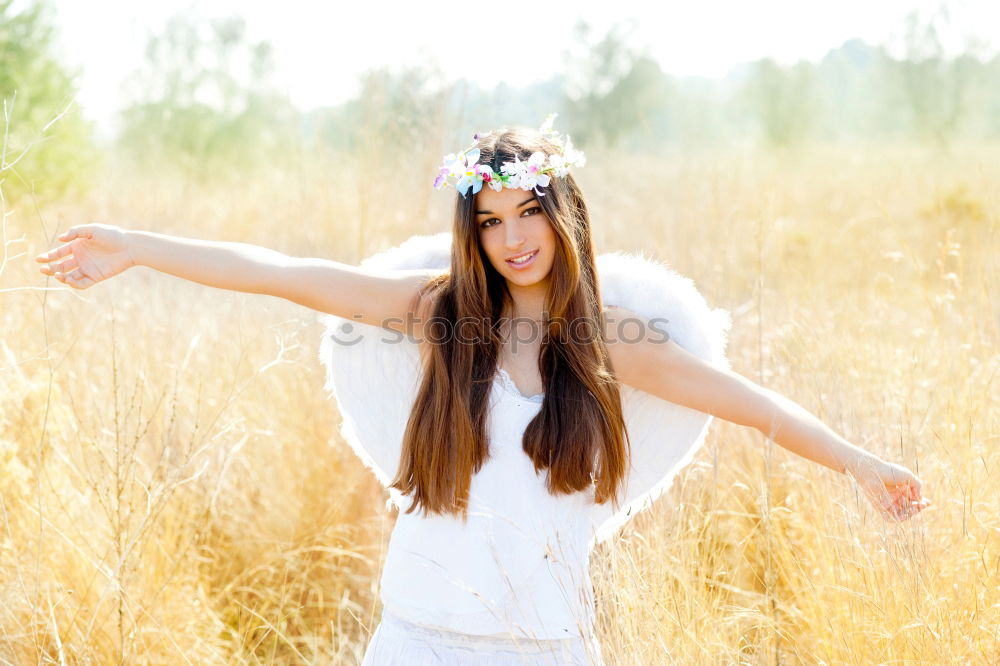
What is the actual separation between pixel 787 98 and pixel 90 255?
2390cm

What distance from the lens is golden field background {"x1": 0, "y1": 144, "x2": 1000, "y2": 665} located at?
6.46ft

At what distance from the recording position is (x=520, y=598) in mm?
1987

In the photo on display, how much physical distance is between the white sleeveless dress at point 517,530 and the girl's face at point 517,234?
25 centimetres

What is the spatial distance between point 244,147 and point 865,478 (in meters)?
17.8

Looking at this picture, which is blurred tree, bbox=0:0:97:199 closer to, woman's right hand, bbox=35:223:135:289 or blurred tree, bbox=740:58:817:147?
woman's right hand, bbox=35:223:135:289

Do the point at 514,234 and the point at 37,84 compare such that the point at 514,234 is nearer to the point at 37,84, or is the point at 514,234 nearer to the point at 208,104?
the point at 37,84

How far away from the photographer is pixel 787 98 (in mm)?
23328

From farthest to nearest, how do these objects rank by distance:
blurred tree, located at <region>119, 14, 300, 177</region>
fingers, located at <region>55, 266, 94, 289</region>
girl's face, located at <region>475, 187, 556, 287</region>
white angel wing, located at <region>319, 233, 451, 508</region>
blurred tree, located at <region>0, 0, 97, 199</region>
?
blurred tree, located at <region>119, 14, 300, 177</region> < blurred tree, located at <region>0, 0, 97, 199</region> < white angel wing, located at <region>319, 233, 451, 508</region> < girl's face, located at <region>475, 187, 556, 287</region> < fingers, located at <region>55, 266, 94, 289</region>

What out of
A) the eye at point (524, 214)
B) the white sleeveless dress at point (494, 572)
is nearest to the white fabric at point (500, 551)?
the white sleeveless dress at point (494, 572)

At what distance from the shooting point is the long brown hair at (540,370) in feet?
6.59

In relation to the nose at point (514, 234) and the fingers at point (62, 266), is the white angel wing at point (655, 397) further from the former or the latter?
the fingers at point (62, 266)

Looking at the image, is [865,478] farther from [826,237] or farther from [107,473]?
[826,237]

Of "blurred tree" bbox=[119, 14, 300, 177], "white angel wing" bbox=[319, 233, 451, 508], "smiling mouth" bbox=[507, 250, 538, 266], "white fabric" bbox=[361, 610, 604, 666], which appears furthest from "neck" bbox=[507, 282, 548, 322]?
"blurred tree" bbox=[119, 14, 300, 177]

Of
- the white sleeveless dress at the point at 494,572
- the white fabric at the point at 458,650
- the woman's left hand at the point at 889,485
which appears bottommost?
the white fabric at the point at 458,650
